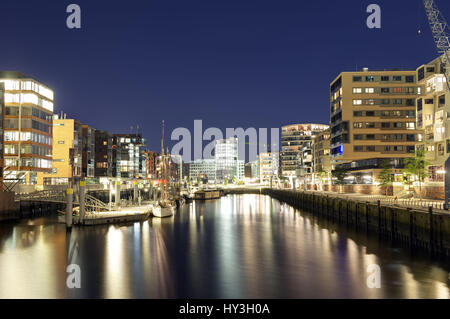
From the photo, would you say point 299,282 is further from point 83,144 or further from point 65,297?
point 83,144

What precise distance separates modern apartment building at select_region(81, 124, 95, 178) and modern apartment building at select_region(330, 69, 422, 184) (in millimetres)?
109433

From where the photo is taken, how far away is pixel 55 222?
69875mm

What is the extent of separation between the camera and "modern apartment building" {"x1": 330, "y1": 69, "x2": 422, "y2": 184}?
14162 centimetres

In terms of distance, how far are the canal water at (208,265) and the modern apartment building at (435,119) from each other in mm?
42353

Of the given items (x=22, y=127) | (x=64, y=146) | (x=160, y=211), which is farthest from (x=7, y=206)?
(x=64, y=146)

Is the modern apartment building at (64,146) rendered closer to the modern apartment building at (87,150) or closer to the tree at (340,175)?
the modern apartment building at (87,150)

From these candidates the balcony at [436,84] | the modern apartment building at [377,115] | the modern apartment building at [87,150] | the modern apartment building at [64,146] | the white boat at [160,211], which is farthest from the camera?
the modern apartment building at [87,150]

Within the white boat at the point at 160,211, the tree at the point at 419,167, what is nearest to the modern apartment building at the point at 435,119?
the tree at the point at 419,167

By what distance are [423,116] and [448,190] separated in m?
60.1

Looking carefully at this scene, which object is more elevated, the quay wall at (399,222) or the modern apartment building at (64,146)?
the modern apartment building at (64,146)

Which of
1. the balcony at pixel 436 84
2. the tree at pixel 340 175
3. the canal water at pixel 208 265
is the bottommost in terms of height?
the canal water at pixel 208 265

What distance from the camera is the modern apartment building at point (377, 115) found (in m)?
142

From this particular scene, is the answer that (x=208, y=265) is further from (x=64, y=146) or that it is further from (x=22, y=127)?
(x=64, y=146)
